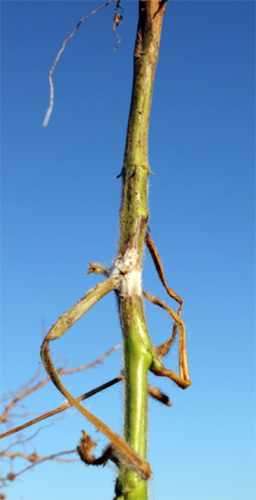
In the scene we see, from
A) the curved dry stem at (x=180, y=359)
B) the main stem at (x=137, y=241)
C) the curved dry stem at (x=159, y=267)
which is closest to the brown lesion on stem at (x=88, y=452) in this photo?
the main stem at (x=137, y=241)

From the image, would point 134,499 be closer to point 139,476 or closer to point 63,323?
point 139,476

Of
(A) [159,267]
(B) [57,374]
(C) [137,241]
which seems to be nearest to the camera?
(B) [57,374]

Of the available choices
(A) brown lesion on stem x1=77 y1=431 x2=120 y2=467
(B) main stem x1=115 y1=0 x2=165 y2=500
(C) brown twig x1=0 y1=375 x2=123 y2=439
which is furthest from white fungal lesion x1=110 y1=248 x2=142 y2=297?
(A) brown lesion on stem x1=77 y1=431 x2=120 y2=467

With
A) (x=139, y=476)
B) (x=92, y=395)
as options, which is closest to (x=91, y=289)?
(x=92, y=395)

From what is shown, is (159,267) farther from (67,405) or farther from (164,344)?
(67,405)

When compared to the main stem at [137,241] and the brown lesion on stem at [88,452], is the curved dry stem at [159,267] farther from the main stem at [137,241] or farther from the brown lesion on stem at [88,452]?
the brown lesion on stem at [88,452]

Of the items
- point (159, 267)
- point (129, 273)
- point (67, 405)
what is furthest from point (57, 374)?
point (159, 267)
